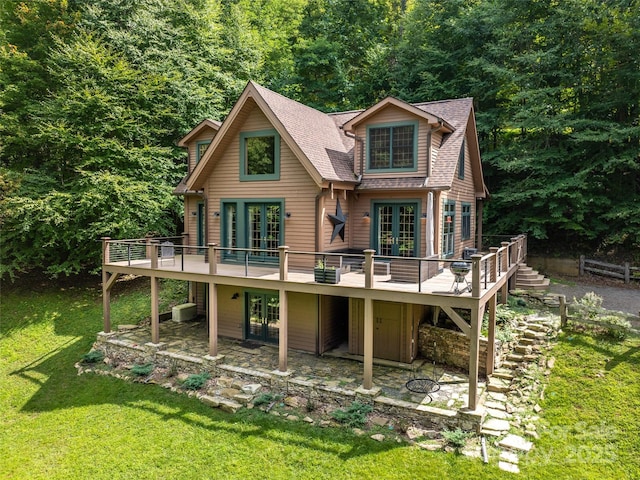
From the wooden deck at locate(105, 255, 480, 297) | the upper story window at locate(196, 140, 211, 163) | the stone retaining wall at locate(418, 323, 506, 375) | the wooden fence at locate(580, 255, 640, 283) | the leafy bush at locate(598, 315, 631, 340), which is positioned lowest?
the stone retaining wall at locate(418, 323, 506, 375)

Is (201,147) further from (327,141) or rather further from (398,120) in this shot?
(398,120)

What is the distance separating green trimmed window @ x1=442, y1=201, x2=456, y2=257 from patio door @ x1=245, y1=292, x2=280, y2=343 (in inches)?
249

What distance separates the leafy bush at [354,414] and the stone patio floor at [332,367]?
673 millimetres

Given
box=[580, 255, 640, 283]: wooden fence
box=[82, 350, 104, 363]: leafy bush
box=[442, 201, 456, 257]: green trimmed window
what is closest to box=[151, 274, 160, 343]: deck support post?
box=[82, 350, 104, 363]: leafy bush

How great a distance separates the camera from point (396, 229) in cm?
1347

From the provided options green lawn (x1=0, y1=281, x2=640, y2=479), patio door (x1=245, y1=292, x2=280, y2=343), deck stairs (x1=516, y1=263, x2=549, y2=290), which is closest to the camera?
green lawn (x1=0, y1=281, x2=640, y2=479)

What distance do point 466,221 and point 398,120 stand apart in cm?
652

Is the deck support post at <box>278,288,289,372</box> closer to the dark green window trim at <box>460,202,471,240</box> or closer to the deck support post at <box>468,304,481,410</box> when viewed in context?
the deck support post at <box>468,304,481,410</box>

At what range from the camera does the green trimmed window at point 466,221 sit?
16984 mm

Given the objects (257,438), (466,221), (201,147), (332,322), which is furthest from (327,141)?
(257,438)

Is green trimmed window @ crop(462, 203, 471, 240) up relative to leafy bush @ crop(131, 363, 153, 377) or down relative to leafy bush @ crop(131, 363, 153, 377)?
up

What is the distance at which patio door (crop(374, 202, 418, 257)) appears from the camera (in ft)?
43.3

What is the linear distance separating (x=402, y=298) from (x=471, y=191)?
10.3m

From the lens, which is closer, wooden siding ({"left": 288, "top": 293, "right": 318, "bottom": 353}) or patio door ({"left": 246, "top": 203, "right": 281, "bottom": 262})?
wooden siding ({"left": 288, "top": 293, "right": 318, "bottom": 353})
